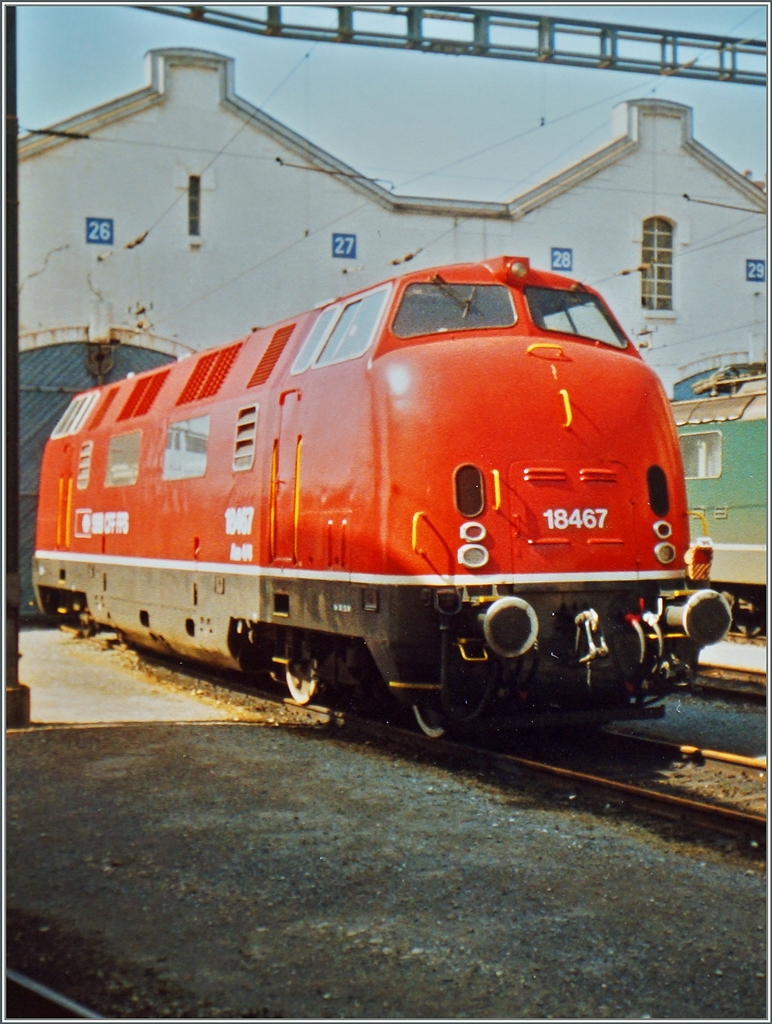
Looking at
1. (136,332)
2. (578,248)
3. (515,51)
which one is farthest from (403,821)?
(578,248)

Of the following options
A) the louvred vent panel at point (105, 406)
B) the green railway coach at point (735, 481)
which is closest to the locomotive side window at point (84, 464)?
the louvred vent panel at point (105, 406)

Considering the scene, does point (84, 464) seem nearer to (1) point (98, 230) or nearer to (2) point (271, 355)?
(2) point (271, 355)

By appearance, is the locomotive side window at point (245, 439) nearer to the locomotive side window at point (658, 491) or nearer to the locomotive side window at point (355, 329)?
the locomotive side window at point (355, 329)

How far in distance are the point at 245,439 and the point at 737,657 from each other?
24.3 feet

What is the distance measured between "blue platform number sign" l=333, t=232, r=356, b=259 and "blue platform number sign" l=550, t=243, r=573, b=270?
162 inches

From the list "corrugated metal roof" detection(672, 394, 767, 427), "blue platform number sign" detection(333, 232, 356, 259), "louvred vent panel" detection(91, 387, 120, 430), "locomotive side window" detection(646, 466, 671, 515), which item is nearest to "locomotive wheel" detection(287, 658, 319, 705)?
"locomotive side window" detection(646, 466, 671, 515)

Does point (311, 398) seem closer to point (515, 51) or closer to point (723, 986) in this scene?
point (515, 51)

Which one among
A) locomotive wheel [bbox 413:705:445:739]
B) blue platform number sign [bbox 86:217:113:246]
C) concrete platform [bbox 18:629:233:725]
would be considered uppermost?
blue platform number sign [bbox 86:217:113:246]

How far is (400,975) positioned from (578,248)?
20.5 metres

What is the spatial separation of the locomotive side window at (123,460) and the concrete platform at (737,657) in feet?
22.8

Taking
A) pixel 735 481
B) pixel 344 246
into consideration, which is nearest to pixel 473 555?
pixel 735 481

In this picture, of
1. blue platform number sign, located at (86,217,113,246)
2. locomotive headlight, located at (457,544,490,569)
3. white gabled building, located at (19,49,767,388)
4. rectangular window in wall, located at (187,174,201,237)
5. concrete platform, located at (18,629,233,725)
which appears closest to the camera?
locomotive headlight, located at (457,544,490,569)

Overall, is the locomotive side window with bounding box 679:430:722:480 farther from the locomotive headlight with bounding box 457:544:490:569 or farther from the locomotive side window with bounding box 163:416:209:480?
the locomotive headlight with bounding box 457:544:490:569

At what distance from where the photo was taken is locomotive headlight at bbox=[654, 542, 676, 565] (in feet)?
26.9
